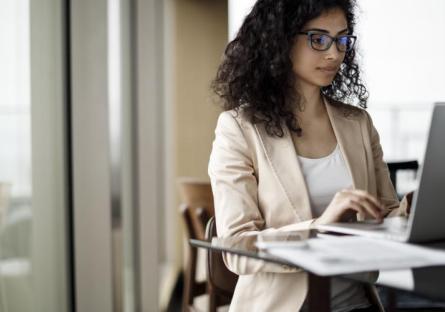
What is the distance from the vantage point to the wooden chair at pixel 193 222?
124 inches

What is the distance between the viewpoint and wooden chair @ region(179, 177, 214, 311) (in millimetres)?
3158

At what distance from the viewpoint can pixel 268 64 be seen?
6.47 ft

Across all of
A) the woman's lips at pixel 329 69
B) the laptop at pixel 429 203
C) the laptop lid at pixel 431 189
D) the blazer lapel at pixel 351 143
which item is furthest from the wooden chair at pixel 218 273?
the laptop lid at pixel 431 189

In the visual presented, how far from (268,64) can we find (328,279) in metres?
0.84

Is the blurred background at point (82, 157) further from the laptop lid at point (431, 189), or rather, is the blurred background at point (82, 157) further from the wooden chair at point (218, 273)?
the laptop lid at point (431, 189)

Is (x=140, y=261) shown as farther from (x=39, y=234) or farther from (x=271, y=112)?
(x=271, y=112)

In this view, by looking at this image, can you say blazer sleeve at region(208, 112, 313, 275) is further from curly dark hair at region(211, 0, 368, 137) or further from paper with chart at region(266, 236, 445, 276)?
paper with chart at region(266, 236, 445, 276)

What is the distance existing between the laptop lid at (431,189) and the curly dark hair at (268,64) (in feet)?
2.03

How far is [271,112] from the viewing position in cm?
192

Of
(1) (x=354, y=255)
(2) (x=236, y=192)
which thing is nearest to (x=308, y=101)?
(2) (x=236, y=192)

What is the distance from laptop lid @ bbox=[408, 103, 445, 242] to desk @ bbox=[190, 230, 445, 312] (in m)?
0.04

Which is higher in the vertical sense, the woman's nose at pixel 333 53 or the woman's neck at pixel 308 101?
the woman's nose at pixel 333 53

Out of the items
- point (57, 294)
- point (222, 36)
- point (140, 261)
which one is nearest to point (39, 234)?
point (57, 294)

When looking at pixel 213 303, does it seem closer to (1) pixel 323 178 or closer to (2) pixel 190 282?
(2) pixel 190 282
